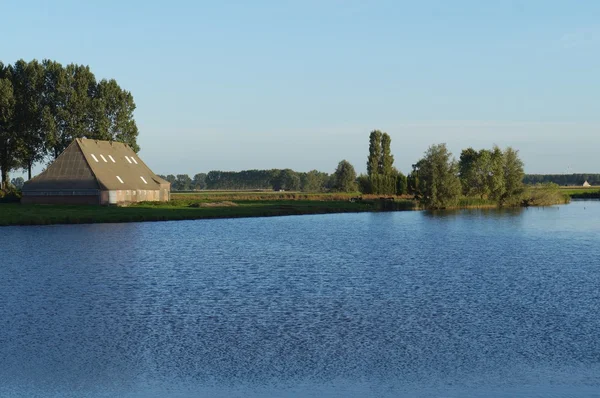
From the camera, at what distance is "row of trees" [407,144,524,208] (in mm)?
106188

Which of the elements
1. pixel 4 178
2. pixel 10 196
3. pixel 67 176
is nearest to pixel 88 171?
pixel 67 176

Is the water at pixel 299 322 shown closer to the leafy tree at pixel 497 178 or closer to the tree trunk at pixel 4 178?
the tree trunk at pixel 4 178

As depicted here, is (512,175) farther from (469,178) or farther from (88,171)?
(88,171)

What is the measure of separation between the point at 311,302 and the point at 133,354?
379 inches

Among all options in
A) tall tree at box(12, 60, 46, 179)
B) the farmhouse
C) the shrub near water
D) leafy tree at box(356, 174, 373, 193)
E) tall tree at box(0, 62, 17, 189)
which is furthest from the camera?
leafy tree at box(356, 174, 373, 193)

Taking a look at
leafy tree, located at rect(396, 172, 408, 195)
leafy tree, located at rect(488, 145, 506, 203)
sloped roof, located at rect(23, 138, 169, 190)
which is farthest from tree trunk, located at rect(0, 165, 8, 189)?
leafy tree, located at rect(488, 145, 506, 203)

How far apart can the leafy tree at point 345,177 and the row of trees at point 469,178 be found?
153ft

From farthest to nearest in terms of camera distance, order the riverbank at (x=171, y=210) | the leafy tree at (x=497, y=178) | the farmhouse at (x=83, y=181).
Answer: the leafy tree at (x=497, y=178) < the farmhouse at (x=83, y=181) < the riverbank at (x=171, y=210)

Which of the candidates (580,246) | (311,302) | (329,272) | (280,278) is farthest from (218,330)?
(580,246)

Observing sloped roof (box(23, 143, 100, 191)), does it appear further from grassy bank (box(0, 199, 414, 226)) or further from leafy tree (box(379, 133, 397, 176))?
leafy tree (box(379, 133, 397, 176))

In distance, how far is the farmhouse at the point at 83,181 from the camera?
9225 centimetres

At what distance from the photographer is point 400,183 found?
143 meters

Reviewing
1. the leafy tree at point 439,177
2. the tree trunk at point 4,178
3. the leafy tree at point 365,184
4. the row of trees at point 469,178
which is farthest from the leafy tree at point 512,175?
the tree trunk at point 4,178

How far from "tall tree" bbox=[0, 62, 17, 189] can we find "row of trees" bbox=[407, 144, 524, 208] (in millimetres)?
62258
